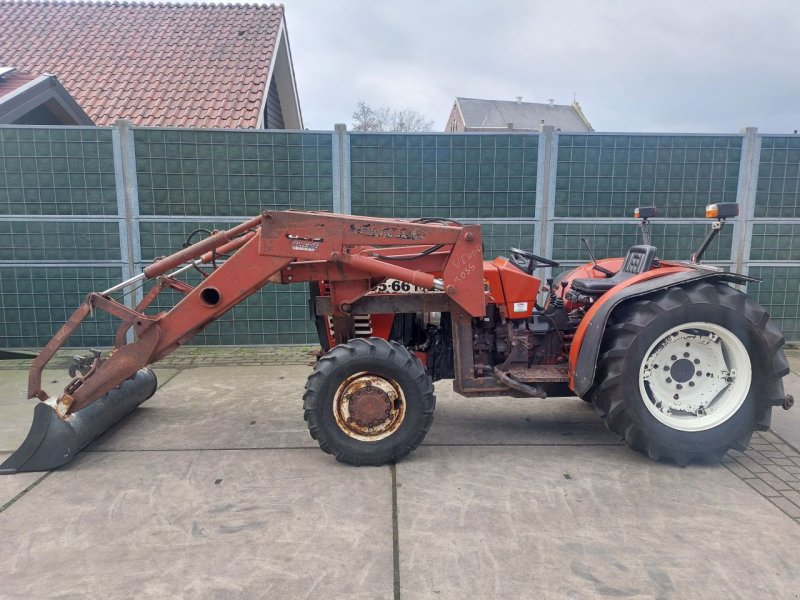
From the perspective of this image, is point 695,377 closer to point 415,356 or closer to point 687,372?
point 687,372

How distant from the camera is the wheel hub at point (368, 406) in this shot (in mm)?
3506

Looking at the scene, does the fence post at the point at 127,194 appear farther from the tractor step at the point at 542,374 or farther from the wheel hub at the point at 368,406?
the tractor step at the point at 542,374

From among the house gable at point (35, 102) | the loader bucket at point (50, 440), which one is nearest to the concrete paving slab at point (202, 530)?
the loader bucket at point (50, 440)

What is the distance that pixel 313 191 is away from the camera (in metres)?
6.61

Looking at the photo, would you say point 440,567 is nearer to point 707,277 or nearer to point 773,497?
point 773,497

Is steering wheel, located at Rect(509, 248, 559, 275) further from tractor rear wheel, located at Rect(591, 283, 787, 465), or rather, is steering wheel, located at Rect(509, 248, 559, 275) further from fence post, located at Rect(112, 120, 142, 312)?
fence post, located at Rect(112, 120, 142, 312)

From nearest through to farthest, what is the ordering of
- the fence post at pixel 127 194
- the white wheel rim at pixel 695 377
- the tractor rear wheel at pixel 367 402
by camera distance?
the tractor rear wheel at pixel 367 402 → the white wheel rim at pixel 695 377 → the fence post at pixel 127 194

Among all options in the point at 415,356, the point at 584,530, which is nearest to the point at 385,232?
the point at 415,356

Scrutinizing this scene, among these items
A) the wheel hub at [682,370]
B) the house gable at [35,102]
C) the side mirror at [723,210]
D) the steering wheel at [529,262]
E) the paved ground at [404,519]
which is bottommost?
the paved ground at [404,519]

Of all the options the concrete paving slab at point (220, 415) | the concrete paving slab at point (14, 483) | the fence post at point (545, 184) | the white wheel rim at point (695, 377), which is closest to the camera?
the concrete paving slab at point (14, 483)

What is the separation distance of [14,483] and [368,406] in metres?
2.16

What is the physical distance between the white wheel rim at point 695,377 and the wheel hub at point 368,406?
5.26 feet

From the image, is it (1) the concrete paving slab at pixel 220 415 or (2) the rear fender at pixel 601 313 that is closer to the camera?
(2) the rear fender at pixel 601 313

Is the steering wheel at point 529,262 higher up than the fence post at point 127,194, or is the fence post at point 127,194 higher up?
the fence post at point 127,194
